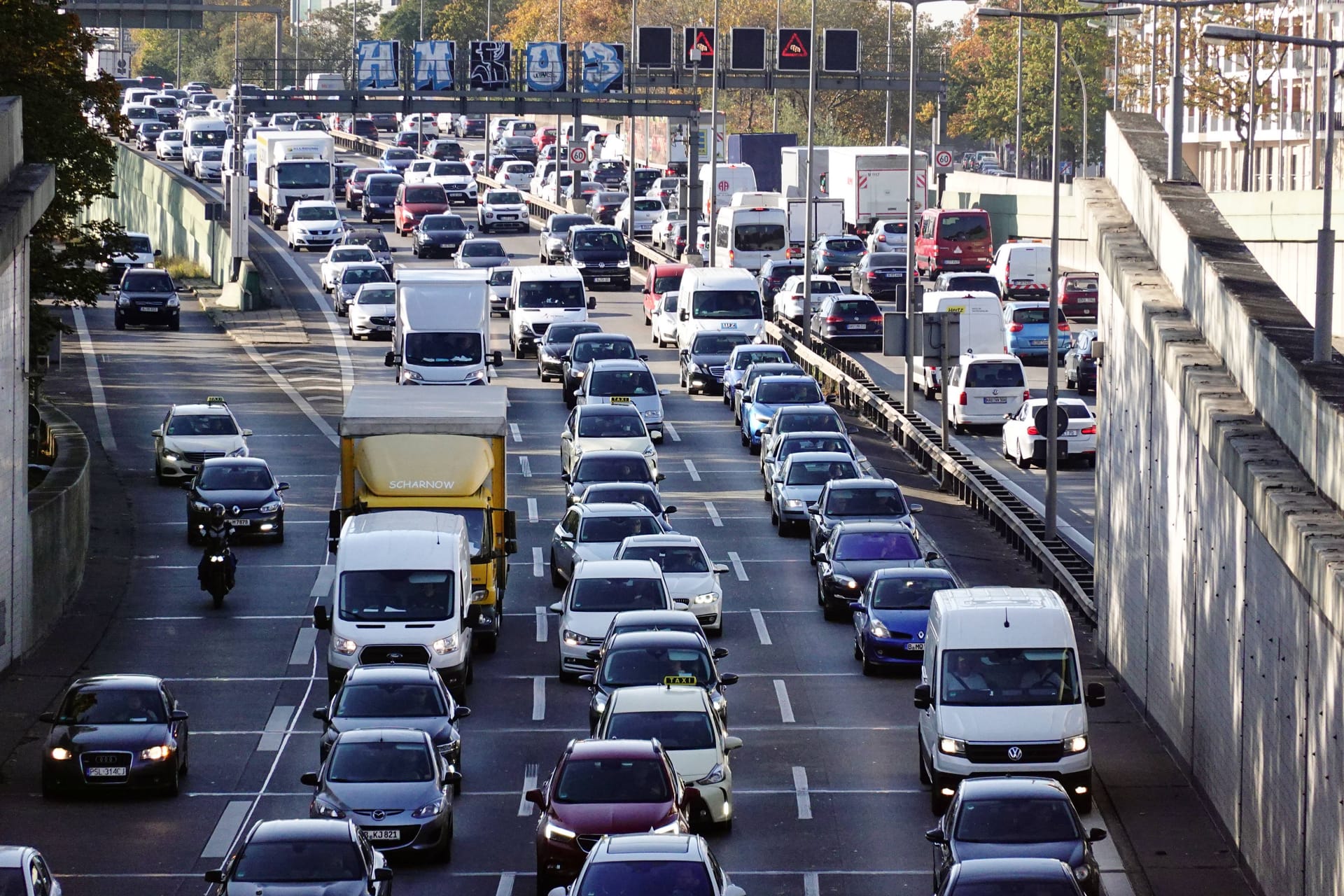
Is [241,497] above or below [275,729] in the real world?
above

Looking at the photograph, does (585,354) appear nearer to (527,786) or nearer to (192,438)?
(192,438)

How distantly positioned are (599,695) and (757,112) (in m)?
127

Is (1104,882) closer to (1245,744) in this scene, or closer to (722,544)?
(1245,744)

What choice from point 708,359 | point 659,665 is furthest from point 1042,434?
point 659,665

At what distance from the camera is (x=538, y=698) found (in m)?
32.3

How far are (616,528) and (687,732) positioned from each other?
12.3 meters

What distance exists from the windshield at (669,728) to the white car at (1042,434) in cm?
2362

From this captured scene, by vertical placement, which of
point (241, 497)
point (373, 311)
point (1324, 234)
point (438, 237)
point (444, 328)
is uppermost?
point (1324, 234)

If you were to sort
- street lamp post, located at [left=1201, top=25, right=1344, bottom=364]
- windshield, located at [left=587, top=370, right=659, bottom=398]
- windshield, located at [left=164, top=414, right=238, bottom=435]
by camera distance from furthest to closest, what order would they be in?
windshield, located at [left=587, top=370, right=659, bottom=398]
windshield, located at [left=164, top=414, right=238, bottom=435]
street lamp post, located at [left=1201, top=25, right=1344, bottom=364]

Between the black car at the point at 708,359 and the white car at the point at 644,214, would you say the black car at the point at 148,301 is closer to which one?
Result: the black car at the point at 708,359

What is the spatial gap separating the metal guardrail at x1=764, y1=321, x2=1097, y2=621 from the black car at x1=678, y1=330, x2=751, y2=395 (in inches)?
96.2

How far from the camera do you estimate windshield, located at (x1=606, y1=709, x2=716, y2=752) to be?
25938 mm

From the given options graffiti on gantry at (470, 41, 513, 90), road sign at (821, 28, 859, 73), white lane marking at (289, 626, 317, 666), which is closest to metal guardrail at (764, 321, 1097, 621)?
white lane marking at (289, 626, 317, 666)

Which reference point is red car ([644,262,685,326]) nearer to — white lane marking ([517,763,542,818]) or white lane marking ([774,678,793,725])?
white lane marking ([774,678,793,725])
